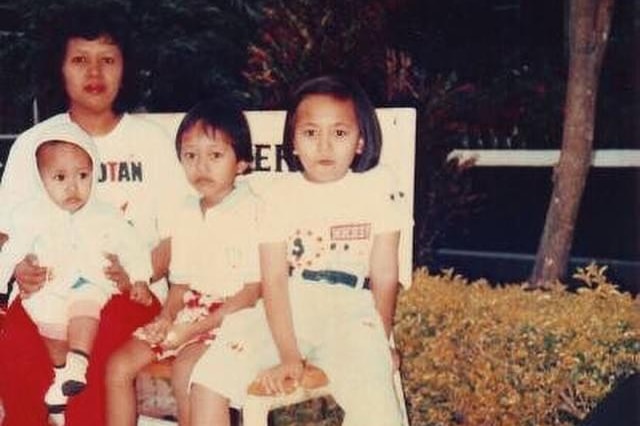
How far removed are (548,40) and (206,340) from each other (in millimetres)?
6296

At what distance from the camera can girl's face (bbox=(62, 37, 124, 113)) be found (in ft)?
10.0

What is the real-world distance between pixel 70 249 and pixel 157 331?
406 millimetres

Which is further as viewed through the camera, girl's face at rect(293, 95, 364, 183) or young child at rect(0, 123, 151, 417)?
young child at rect(0, 123, 151, 417)

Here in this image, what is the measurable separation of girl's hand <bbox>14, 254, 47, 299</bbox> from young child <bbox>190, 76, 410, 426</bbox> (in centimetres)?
69

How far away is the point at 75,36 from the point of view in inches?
120

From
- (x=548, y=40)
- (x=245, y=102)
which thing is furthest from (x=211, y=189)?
(x=548, y=40)

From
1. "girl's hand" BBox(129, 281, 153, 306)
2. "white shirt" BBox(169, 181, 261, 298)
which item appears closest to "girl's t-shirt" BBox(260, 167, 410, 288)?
"white shirt" BBox(169, 181, 261, 298)

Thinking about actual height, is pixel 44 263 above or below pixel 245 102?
below

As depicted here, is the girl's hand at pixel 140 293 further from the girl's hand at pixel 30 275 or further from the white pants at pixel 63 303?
the girl's hand at pixel 30 275

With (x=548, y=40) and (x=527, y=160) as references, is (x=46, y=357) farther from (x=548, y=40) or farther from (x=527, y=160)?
(x=548, y=40)

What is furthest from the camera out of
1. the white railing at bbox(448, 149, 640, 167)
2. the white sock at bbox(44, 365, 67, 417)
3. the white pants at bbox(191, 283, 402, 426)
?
the white railing at bbox(448, 149, 640, 167)

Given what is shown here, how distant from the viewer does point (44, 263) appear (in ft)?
9.99

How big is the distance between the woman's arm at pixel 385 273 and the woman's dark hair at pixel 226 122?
0.52 meters

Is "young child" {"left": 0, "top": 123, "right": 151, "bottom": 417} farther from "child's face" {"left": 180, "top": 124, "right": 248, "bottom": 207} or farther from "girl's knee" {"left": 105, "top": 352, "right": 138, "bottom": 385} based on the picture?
"child's face" {"left": 180, "top": 124, "right": 248, "bottom": 207}
